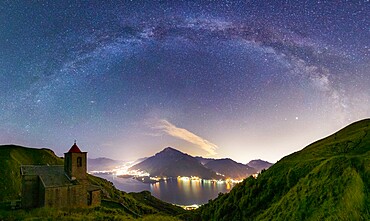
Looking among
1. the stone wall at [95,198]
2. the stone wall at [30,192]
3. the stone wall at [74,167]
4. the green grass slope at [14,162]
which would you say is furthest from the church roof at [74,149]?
the green grass slope at [14,162]

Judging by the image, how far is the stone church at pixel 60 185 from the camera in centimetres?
5169

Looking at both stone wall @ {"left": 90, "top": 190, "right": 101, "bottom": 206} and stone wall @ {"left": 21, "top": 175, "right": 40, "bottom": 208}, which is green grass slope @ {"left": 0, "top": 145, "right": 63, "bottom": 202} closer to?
stone wall @ {"left": 21, "top": 175, "right": 40, "bottom": 208}

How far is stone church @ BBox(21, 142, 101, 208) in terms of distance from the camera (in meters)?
51.7

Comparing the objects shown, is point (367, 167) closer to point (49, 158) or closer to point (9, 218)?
point (9, 218)

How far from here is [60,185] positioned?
54094 mm

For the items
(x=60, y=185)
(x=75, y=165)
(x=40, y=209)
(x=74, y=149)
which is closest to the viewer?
(x=40, y=209)

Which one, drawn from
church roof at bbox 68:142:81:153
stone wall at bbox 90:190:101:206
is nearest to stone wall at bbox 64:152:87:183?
church roof at bbox 68:142:81:153

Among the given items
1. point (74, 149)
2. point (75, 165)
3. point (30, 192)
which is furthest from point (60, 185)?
point (74, 149)

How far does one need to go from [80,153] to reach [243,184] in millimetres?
38246

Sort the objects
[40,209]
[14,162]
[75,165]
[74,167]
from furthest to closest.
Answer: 1. [14,162]
2. [75,165]
3. [74,167]
4. [40,209]

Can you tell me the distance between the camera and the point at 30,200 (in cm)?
5191

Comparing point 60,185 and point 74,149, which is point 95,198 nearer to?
point 60,185

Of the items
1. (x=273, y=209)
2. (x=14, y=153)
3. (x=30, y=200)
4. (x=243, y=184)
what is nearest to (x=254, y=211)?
(x=273, y=209)

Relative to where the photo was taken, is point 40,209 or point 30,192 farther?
point 30,192
